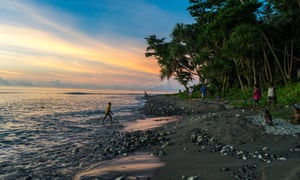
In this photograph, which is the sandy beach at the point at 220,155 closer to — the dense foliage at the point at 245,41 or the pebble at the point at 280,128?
the pebble at the point at 280,128

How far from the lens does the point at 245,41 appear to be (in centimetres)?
2011

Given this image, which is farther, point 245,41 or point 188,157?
point 245,41

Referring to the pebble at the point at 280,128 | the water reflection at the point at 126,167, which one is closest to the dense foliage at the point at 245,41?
the pebble at the point at 280,128

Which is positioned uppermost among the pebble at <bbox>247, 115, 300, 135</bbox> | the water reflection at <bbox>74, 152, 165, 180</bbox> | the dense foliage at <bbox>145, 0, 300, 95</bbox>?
the dense foliage at <bbox>145, 0, 300, 95</bbox>

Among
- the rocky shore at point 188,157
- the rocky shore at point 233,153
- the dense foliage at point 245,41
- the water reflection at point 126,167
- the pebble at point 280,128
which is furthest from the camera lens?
the dense foliage at point 245,41

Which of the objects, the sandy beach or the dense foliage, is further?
the dense foliage

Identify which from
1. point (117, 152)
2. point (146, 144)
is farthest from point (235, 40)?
point (117, 152)

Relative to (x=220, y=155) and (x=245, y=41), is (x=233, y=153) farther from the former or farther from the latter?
(x=245, y=41)

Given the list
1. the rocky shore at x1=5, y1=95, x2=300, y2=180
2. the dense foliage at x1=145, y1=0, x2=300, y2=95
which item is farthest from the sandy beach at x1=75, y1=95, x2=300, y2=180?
the dense foliage at x1=145, y1=0, x2=300, y2=95

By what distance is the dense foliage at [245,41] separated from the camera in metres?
20.7

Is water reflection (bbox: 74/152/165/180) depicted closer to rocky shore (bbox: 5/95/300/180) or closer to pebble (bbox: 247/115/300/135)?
rocky shore (bbox: 5/95/300/180)

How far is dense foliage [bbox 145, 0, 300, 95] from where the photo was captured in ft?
67.9

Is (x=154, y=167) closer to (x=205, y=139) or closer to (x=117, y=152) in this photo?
(x=117, y=152)

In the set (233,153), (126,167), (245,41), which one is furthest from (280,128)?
(245,41)
